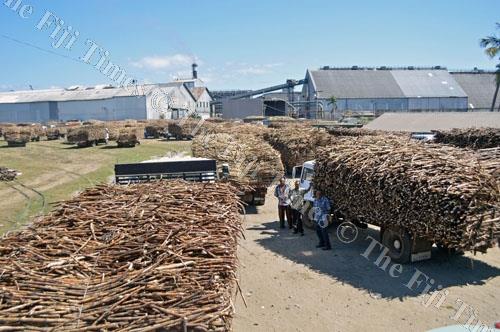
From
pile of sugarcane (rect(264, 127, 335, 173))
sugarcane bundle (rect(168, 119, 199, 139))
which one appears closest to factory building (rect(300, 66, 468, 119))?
sugarcane bundle (rect(168, 119, 199, 139))

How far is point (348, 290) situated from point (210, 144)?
1134 centimetres

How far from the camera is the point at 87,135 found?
45.1m

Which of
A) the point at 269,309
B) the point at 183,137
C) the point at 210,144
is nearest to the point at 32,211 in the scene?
the point at 210,144

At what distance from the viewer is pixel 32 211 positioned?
17.4m

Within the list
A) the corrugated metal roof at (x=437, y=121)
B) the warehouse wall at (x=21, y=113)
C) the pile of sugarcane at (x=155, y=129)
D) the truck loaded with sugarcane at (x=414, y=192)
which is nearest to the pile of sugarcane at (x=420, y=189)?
the truck loaded with sugarcane at (x=414, y=192)

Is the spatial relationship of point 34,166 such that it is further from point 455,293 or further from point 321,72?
point 321,72

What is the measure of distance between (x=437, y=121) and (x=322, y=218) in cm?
2658

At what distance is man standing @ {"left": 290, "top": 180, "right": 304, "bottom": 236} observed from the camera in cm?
1547

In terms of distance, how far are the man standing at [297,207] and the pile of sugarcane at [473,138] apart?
12852 millimetres

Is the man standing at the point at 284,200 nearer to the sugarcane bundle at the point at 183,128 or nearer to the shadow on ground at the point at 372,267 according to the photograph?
the shadow on ground at the point at 372,267

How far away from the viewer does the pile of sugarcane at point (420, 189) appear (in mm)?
10172

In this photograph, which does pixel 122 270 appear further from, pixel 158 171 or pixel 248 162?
pixel 248 162

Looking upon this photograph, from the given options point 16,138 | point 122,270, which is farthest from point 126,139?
point 122,270

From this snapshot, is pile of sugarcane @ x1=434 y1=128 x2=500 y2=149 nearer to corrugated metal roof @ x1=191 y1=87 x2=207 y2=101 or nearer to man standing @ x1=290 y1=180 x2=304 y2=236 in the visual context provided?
man standing @ x1=290 y1=180 x2=304 y2=236
